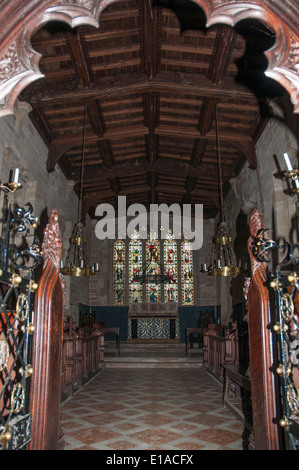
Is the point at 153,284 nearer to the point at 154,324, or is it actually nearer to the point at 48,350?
the point at 154,324

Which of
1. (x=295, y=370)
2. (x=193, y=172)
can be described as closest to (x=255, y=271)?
(x=295, y=370)

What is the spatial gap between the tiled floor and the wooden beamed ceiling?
4036mm

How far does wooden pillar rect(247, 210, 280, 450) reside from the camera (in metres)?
1.97

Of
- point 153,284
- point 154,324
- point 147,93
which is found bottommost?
point 154,324

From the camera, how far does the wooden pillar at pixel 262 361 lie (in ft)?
6.48

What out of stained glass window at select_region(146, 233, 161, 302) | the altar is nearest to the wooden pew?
the altar

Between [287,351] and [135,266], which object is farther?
[135,266]

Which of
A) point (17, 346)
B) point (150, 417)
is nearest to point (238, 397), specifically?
point (150, 417)

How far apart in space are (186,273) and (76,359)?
27.0ft

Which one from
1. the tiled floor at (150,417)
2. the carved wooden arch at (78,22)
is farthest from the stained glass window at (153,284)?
the carved wooden arch at (78,22)

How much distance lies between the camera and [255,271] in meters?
2.19

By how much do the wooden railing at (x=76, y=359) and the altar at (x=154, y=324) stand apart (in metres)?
5.23

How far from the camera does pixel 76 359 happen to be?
5.55 meters

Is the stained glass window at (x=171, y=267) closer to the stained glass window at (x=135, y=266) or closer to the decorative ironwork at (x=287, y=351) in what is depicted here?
the stained glass window at (x=135, y=266)
